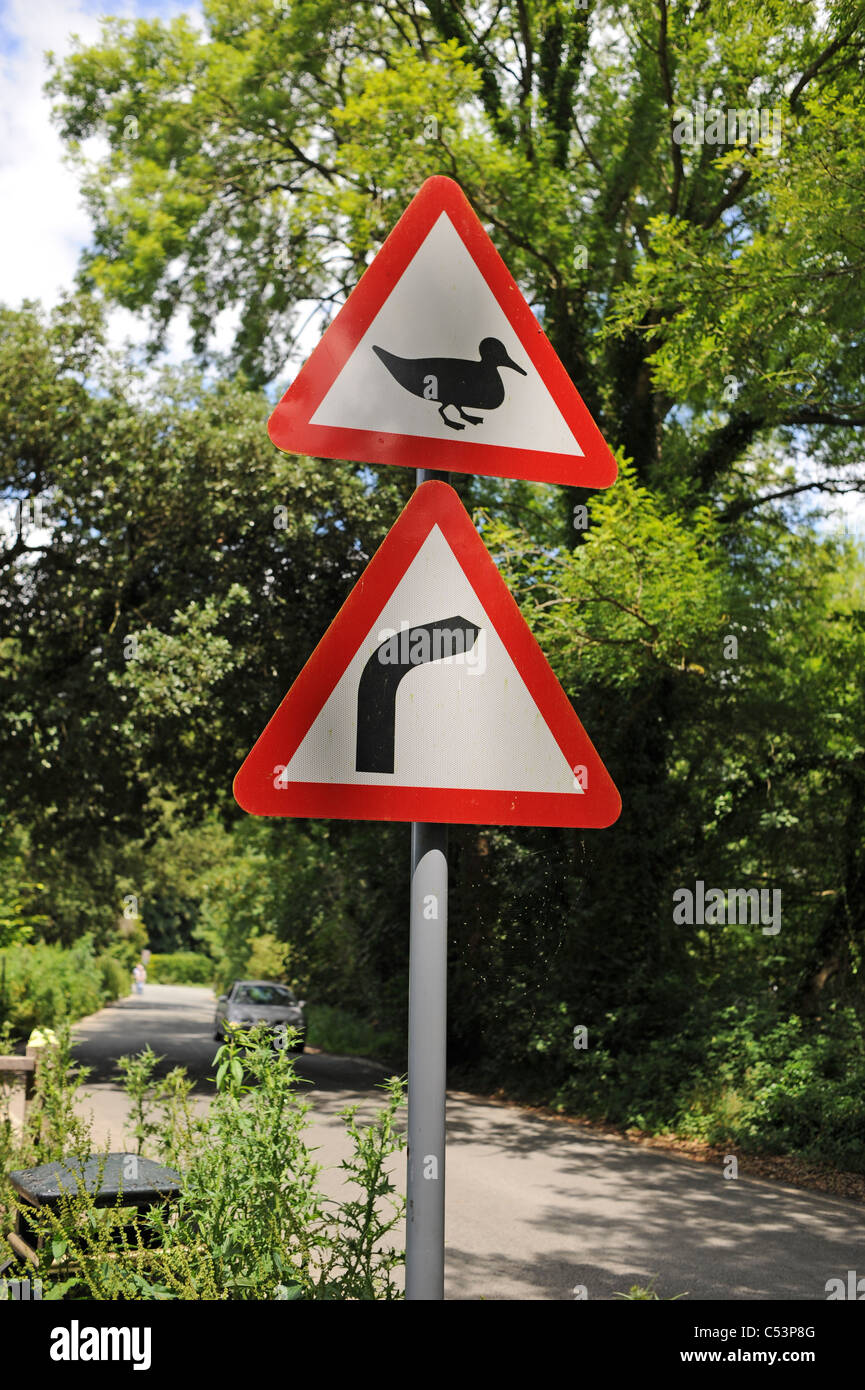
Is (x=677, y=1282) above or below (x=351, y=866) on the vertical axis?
below

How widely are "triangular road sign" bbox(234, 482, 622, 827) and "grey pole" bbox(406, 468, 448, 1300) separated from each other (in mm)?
165

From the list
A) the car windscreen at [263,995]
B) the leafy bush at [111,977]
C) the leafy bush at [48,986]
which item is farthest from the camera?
the leafy bush at [111,977]

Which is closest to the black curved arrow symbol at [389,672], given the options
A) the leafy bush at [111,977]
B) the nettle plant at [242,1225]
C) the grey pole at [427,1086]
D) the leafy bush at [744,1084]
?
the grey pole at [427,1086]

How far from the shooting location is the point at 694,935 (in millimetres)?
14227

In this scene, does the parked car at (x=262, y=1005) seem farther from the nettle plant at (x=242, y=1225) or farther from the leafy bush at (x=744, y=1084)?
the nettle plant at (x=242, y=1225)

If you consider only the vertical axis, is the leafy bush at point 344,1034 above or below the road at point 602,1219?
below

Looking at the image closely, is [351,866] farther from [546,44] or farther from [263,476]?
[546,44]

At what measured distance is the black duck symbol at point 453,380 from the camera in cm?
218

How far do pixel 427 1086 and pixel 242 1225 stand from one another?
2.17m

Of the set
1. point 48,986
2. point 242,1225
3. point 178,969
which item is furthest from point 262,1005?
point 178,969

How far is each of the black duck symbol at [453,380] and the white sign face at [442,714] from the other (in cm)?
28

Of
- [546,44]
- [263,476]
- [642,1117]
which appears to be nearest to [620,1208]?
[642,1117]

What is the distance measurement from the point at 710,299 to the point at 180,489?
7388mm

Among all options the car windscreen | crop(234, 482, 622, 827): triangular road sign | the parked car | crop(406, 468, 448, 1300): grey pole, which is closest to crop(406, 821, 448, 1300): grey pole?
crop(406, 468, 448, 1300): grey pole
